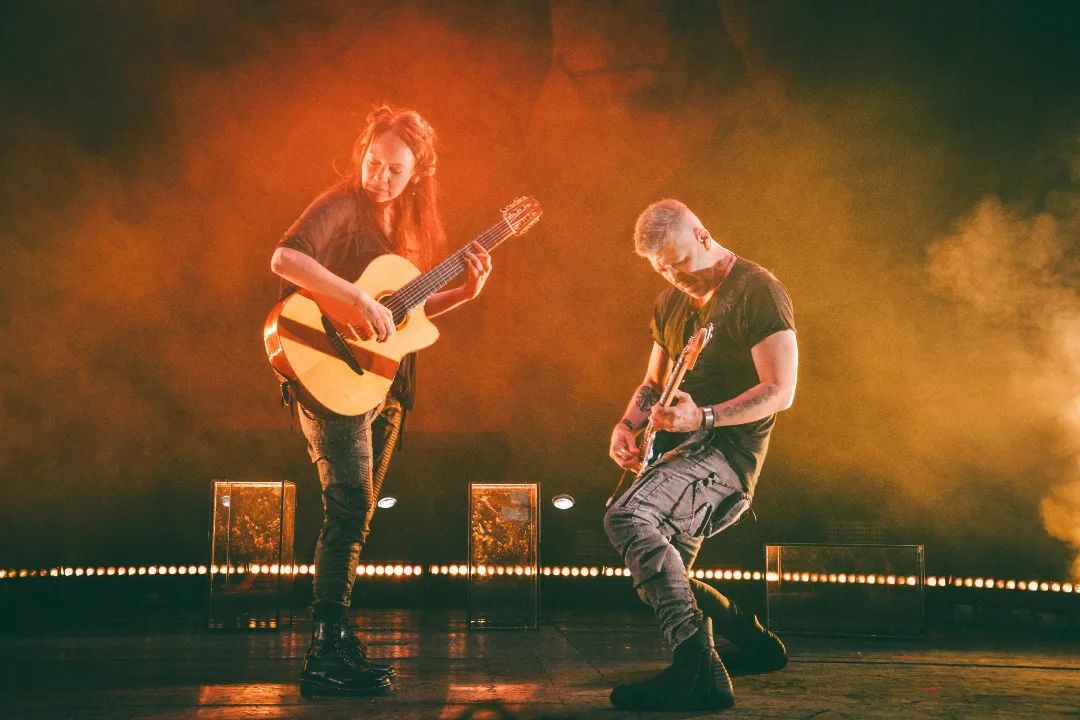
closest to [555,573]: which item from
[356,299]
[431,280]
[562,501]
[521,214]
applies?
[562,501]

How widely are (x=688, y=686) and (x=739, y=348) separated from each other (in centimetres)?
100

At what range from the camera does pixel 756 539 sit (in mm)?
4785

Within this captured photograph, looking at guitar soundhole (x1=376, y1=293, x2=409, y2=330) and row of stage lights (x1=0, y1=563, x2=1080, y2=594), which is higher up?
guitar soundhole (x1=376, y1=293, x2=409, y2=330)

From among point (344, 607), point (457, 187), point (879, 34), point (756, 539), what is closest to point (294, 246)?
point (344, 607)

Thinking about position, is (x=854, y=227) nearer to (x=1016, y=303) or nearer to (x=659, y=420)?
(x=1016, y=303)

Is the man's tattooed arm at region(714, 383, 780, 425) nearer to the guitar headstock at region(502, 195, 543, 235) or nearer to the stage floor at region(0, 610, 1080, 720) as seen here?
the stage floor at region(0, 610, 1080, 720)

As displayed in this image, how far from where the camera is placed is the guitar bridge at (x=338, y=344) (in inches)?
116

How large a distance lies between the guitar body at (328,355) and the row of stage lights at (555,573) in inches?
56.3

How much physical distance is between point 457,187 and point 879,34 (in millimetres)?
2432

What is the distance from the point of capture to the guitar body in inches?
112

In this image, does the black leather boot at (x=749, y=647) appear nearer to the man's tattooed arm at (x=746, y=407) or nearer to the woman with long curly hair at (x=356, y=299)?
the man's tattooed arm at (x=746, y=407)

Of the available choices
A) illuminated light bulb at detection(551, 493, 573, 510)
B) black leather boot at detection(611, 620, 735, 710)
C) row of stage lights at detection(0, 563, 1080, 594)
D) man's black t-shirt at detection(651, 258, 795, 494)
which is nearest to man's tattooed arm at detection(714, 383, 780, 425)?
man's black t-shirt at detection(651, 258, 795, 494)

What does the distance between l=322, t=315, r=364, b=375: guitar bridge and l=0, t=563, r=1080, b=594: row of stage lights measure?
1.51m

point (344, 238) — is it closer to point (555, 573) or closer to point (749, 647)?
point (749, 647)
